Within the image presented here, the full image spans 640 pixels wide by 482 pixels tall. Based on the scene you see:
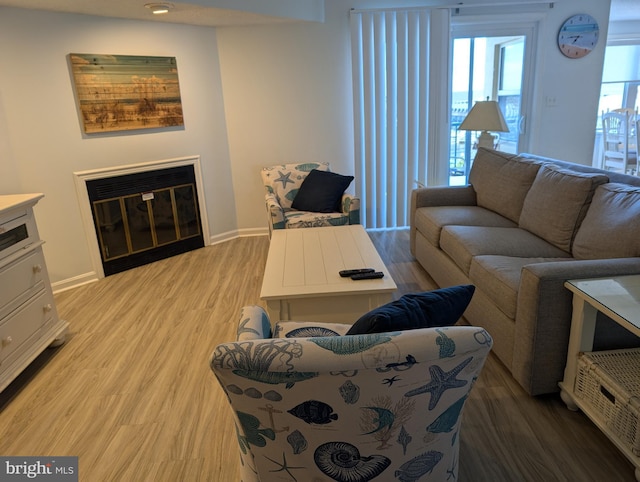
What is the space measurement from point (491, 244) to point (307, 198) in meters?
1.84

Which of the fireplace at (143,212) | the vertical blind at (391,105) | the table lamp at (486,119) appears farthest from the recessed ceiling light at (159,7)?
the table lamp at (486,119)

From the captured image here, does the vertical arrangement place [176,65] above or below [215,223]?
above

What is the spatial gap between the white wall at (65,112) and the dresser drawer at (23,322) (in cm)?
109

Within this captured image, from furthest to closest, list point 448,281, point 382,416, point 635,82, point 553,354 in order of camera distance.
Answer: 1. point 635,82
2. point 448,281
3. point 553,354
4. point 382,416

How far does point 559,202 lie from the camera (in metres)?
2.67

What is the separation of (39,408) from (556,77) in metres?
5.12

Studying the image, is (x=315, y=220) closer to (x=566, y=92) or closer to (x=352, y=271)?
(x=352, y=271)

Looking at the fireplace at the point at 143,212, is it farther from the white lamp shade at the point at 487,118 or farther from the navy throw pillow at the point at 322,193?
the white lamp shade at the point at 487,118

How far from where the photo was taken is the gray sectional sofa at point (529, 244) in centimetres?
196

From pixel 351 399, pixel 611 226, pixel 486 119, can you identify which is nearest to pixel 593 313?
pixel 611 226

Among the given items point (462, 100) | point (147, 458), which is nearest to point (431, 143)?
point (462, 100)

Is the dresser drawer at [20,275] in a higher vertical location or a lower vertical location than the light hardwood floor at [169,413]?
higher

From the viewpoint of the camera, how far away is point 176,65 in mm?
4129

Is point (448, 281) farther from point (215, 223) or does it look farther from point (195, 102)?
point (195, 102)
